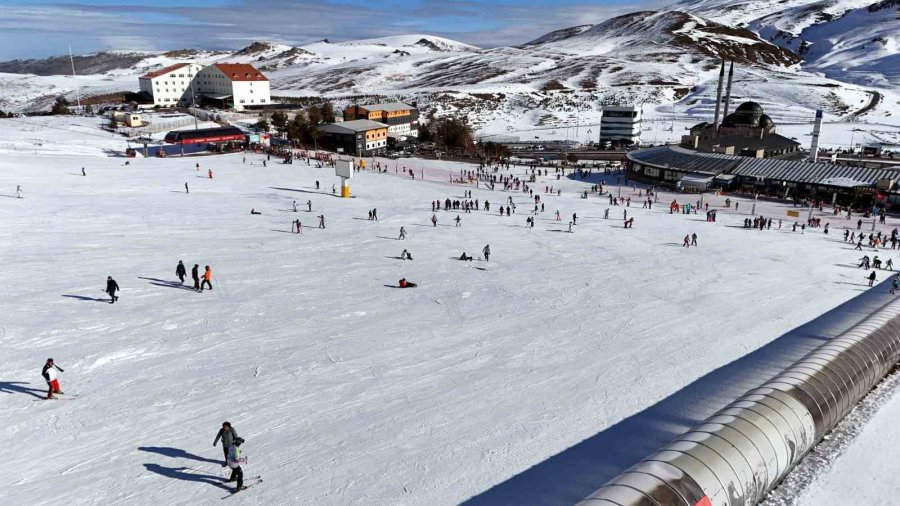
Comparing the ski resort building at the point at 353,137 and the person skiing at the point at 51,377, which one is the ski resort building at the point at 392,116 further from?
the person skiing at the point at 51,377

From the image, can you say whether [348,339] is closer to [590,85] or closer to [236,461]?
[236,461]

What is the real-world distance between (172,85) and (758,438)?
103957 mm

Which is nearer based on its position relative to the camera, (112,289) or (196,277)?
(112,289)

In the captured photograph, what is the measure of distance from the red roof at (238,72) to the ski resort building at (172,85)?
614 cm

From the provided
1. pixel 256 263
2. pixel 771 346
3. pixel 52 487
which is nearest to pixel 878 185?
pixel 771 346

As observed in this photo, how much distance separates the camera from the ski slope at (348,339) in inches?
479

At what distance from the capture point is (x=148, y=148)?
57625 millimetres

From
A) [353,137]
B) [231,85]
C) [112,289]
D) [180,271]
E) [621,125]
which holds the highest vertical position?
[231,85]

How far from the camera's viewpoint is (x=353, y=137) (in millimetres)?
69125

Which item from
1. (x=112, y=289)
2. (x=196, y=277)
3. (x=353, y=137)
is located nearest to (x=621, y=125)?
(x=353, y=137)

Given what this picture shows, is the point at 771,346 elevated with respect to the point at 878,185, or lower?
lower

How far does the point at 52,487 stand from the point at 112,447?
142 cm

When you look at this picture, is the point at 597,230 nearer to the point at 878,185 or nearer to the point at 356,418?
the point at 356,418

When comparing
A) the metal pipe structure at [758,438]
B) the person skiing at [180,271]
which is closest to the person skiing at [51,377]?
the person skiing at [180,271]
